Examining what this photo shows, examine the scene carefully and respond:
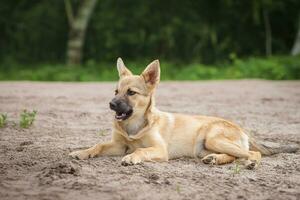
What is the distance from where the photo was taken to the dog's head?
7.12 meters

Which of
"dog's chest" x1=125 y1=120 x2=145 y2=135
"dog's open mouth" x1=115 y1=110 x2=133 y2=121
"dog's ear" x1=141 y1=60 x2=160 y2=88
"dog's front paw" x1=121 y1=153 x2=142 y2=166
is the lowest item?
"dog's front paw" x1=121 y1=153 x2=142 y2=166

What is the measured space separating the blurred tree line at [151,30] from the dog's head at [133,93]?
18.5 m

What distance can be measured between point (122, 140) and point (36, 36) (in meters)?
20.7

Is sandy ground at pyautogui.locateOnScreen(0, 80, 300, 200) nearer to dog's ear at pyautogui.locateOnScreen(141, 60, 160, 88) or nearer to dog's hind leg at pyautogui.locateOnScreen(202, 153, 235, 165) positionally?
dog's hind leg at pyautogui.locateOnScreen(202, 153, 235, 165)

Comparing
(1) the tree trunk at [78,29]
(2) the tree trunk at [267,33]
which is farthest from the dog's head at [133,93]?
(2) the tree trunk at [267,33]

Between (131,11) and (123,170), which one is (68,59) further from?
(123,170)

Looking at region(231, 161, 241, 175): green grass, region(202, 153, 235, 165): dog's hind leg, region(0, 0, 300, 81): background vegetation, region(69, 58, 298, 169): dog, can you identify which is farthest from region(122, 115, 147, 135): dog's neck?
region(0, 0, 300, 81): background vegetation

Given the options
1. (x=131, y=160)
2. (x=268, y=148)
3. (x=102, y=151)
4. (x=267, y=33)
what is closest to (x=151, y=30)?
(x=267, y=33)

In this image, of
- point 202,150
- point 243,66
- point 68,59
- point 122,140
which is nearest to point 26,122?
point 122,140

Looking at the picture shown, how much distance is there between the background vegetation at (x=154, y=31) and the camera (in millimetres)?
26422

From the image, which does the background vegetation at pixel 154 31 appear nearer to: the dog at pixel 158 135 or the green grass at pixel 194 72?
the green grass at pixel 194 72

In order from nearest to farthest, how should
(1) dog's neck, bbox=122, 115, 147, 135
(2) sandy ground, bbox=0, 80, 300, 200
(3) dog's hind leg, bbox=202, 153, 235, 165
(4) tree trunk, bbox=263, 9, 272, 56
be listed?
1. (2) sandy ground, bbox=0, 80, 300, 200
2. (3) dog's hind leg, bbox=202, 153, 235, 165
3. (1) dog's neck, bbox=122, 115, 147, 135
4. (4) tree trunk, bbox=263, 9, 272, 56

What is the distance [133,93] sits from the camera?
7.30 m

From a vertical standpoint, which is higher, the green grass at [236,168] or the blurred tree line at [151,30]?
the blurred tree line at [151,30]
